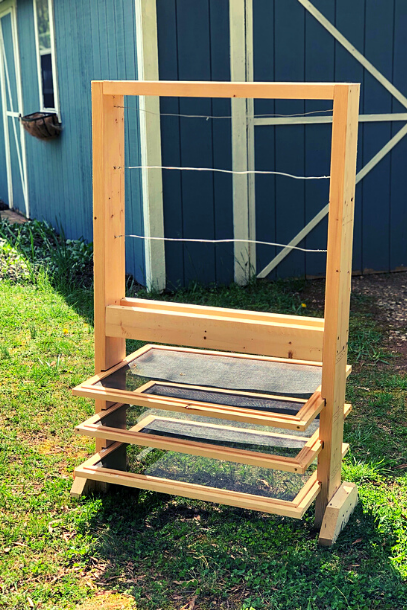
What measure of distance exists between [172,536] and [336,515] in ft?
2.04

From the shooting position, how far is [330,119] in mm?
5777

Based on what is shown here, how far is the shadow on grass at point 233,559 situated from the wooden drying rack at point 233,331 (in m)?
0.12

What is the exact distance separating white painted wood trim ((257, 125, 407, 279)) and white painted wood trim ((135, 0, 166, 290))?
0.99m

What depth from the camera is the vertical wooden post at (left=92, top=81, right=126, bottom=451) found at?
2572 mm

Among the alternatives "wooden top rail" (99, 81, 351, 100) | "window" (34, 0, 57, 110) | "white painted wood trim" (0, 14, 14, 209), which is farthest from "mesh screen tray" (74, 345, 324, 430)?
"white painted wood trim" (0, 14, 14, 209)

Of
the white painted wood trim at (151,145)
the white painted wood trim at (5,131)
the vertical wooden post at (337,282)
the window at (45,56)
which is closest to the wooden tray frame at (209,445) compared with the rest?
the vertical wooden post at (337,282)

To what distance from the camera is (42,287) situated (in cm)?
559

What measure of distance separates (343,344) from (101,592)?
1.21m

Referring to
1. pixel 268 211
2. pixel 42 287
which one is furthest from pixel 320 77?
pixel 42 287

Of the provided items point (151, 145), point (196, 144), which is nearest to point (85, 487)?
point (151, 145)

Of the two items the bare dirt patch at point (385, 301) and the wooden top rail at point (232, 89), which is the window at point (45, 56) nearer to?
the bare dirt patch at point (385, 301)

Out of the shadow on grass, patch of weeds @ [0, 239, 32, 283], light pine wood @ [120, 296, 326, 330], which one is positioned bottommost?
the shadow on grass

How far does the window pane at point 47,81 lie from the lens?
7473mm

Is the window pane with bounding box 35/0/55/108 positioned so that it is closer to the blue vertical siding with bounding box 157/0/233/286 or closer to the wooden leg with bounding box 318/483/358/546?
the blue vertical siding with bounding box 157/0/233/286
